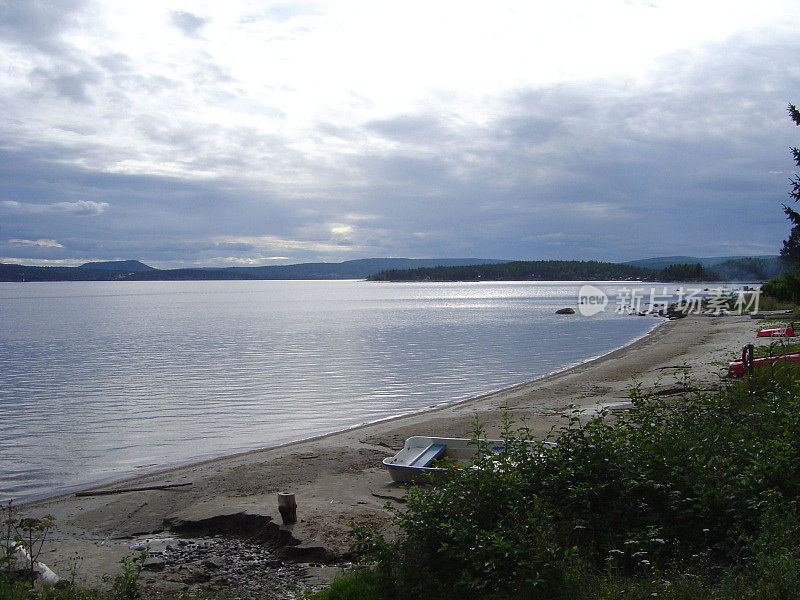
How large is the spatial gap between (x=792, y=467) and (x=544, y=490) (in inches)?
113

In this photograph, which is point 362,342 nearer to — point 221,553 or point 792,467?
point 221,553

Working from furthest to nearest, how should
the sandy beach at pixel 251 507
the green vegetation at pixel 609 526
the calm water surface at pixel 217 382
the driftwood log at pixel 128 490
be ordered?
the calm water surface at pixel 217 382, the driftwood log at pixel 128 490, the sandy beach at pixel 251 507, the green vegetation at pixel 609 526

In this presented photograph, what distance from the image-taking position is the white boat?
12.0 m

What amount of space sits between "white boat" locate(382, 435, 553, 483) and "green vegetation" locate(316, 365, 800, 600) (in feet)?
Result: 12.7

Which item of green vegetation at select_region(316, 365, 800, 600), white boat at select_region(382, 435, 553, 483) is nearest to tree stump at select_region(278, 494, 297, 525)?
green vegetation at select_region(316, 365, 800, 600)

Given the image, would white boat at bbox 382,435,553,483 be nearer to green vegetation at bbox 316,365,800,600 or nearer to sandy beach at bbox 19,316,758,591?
sandy beach at bbox 19,316,758,591

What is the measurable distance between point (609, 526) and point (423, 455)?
20.0ft

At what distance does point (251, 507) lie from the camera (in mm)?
11070

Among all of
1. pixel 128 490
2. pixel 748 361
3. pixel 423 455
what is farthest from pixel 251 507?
pixel 748 361

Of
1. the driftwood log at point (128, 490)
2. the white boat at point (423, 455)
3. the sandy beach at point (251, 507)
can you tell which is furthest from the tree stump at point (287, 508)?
the driftwood log at point (128, 490)

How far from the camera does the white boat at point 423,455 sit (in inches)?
474

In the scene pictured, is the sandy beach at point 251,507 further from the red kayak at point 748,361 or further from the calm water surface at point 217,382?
the calm water surface at point 217,382

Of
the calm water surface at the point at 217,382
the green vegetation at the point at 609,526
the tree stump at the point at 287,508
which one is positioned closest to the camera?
the green vegetation at the point at 609,526

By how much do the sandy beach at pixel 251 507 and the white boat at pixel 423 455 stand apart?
1.25ft
